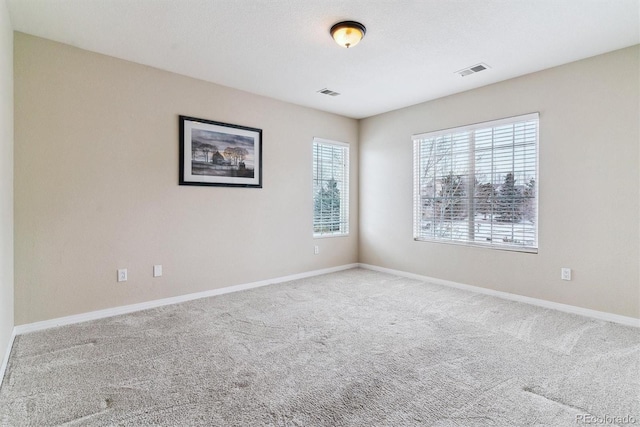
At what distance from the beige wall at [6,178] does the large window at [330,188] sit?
3.49 m

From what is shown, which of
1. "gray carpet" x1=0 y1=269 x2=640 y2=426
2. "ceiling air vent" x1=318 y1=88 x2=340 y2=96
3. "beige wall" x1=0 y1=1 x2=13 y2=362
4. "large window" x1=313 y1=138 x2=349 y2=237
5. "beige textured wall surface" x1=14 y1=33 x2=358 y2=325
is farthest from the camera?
"large window" x1=313 y1=138 x2=349 y2=237

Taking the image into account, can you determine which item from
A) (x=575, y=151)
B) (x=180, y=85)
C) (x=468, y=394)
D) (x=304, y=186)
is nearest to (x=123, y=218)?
(x=180, y=85)

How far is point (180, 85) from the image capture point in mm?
3789

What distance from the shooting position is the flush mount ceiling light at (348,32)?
267cm

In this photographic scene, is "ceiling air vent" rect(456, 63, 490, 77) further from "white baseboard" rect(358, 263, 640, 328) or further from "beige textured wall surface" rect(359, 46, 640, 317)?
"white baseboard" rect(358, 263, 640, 328)

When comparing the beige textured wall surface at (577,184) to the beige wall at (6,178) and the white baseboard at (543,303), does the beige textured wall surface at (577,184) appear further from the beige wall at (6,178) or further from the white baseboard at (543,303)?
the beige wall at (6,178)

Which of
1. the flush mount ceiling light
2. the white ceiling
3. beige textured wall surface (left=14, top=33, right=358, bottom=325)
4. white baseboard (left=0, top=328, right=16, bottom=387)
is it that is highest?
the white ceiling

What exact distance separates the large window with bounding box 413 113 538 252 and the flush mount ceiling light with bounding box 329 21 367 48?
2.26 meters

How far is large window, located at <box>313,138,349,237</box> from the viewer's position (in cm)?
527

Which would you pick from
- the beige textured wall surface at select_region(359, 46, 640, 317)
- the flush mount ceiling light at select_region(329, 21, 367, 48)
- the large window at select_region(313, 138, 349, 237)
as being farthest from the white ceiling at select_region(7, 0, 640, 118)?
the large window at select_region(313, 138, 349, 237)

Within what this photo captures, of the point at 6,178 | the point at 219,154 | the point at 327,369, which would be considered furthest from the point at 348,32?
the point at 6,178

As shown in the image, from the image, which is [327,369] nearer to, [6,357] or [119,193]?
[6,357]

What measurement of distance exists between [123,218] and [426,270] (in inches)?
154

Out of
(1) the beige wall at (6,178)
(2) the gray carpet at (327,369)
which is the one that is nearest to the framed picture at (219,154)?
(1) the beige wall at (6,178)
